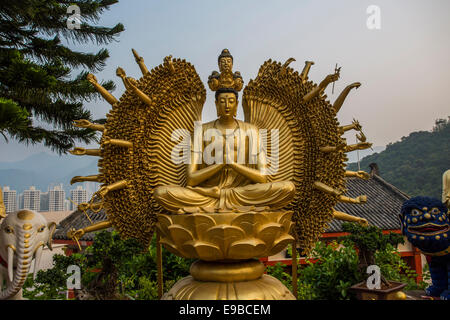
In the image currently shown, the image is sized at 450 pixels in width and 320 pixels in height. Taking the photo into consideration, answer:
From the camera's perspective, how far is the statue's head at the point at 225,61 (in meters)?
3.03

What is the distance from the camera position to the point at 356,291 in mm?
4008

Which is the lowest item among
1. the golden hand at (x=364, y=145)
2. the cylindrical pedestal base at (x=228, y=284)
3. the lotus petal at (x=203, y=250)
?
the cylindrical pedestal base at (x=228, y=284)

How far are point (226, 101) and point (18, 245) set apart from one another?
198 cm

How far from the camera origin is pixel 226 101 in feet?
9.71

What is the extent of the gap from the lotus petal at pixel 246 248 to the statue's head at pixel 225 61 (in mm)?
1480

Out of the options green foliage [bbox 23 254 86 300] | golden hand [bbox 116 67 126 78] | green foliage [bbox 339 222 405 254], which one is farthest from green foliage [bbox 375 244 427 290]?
green foliage [bbox 23 254 86 300]

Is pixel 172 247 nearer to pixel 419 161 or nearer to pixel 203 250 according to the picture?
pixel 203 250

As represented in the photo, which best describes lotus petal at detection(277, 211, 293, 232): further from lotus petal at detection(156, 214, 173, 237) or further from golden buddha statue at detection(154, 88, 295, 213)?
lotus petal at detection(156, 214, 173, 237)

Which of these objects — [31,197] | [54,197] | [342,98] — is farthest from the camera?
[54,197]

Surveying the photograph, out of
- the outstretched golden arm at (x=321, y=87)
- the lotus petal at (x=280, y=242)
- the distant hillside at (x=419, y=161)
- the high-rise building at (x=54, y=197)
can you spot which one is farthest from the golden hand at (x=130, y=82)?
the distant hillside at (x=419, y=161)

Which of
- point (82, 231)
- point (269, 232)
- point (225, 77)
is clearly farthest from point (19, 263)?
point (225, 77)

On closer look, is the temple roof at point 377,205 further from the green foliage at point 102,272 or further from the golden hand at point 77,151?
the golden hand at point 77,151

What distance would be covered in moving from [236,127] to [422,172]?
20.0 meters

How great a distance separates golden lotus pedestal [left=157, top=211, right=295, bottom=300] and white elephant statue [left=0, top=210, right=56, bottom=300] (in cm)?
99
